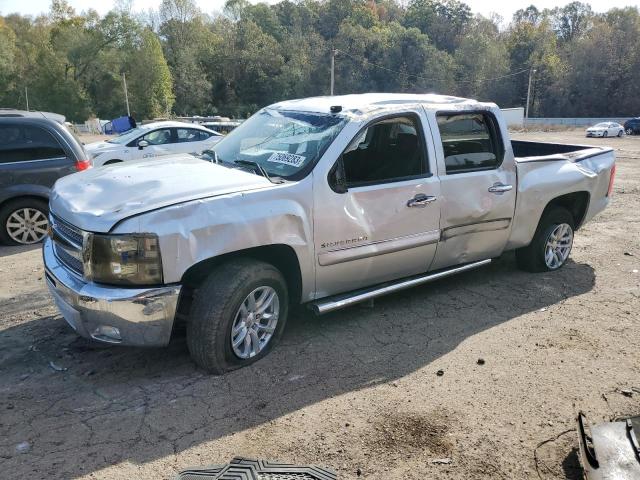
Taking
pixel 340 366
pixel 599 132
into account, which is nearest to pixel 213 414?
pixel 340 366

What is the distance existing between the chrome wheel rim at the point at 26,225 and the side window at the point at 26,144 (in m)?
0.70

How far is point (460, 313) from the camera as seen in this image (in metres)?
5.03

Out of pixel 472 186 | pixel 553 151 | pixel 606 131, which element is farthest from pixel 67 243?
pixel 606 131

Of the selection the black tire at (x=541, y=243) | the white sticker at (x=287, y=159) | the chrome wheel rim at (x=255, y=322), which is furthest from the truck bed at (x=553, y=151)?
the chrome wheel rim at (x=255, y=322)

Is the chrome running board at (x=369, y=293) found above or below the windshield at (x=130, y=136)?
below

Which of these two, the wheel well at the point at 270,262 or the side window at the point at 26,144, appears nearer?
the wheel well at the point at 270,262

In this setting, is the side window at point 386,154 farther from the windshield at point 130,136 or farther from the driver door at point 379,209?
the windshield at point 130,136

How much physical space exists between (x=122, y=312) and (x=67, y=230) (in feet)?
2.67

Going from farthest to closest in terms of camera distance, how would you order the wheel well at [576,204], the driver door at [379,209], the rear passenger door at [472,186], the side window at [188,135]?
the side window at [188,135] < the wheel well at [576,204] < the rear passenger door at [472,186] < the driver door at [379,209]

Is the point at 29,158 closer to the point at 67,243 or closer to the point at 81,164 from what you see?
the point at 81,164

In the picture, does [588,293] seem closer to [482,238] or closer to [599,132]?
[482,238]

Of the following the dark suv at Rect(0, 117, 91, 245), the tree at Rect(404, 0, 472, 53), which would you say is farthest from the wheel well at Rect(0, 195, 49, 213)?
the tree at Rect(404, 0, 472, 53)

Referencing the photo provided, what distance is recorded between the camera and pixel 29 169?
7.18 metres

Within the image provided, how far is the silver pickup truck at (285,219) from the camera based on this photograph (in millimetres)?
3441
